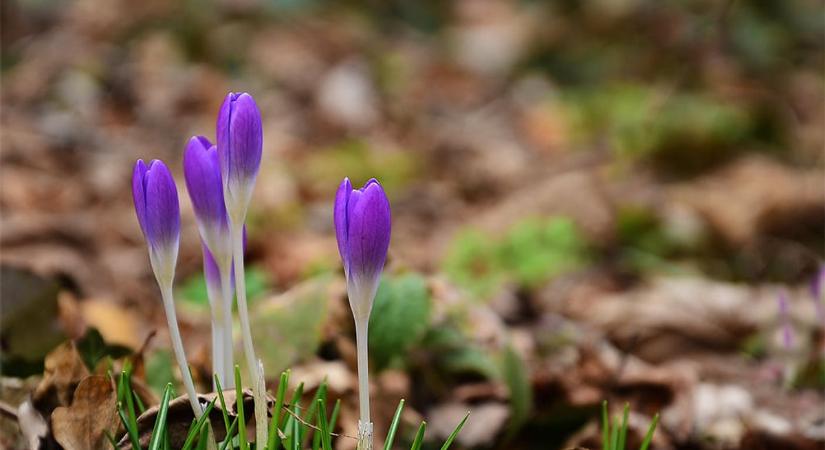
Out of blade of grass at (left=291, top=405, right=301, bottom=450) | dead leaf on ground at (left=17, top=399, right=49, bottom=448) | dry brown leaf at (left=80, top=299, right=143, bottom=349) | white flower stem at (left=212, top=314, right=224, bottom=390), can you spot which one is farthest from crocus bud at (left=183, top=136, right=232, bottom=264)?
dry brown leaf at (left=80, top=299, right=143, bottom=349)

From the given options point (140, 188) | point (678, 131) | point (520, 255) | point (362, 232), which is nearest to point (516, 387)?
point (362, 232)

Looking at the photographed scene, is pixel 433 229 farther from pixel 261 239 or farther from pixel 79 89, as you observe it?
pixel 79 89

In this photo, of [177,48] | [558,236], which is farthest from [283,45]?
[558,236]

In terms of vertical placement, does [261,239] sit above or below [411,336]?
below

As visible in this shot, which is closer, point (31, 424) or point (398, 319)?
point (31, 424)

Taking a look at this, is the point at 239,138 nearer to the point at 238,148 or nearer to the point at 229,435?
the point at 238,148

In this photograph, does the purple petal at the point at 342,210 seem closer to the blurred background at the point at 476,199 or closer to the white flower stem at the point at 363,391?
the white flower stem at the point at 363,391

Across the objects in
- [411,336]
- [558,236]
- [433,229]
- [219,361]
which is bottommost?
[433,229]
